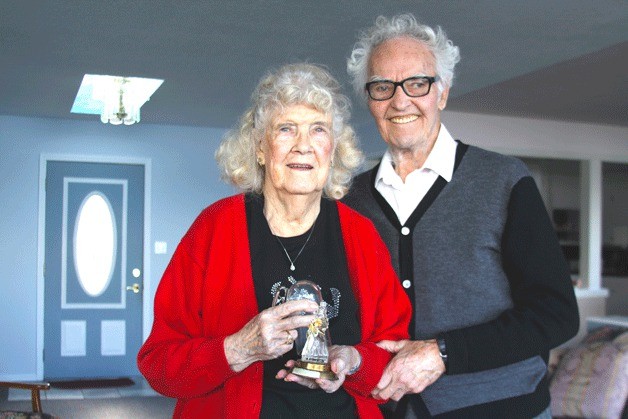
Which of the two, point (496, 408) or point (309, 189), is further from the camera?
point (496, 408)

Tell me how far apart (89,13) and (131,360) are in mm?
4586

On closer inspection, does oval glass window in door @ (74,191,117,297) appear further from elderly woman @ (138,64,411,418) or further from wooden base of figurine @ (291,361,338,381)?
wooden base of figurine @ (291,361,338,381)

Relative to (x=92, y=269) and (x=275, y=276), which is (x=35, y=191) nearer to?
(x=92, y=269)

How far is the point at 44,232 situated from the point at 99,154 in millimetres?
922

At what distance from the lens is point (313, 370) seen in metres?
1.44

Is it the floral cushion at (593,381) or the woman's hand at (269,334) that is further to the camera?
the floral cushion at (593,381)

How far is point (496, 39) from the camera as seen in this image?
4211 millimetres

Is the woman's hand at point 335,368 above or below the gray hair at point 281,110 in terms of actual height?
below

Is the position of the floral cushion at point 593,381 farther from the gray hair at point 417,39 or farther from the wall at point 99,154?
the wall at point 99,154

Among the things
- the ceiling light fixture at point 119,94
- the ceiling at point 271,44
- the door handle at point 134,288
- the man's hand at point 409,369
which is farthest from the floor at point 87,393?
the man's hand at point 409,369

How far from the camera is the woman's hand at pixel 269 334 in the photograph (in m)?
1.36

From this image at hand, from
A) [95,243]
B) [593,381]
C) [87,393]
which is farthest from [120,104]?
[593,381]

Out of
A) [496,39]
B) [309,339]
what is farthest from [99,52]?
[309,339]

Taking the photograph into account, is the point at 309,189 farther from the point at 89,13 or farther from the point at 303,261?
the point at 89,13
